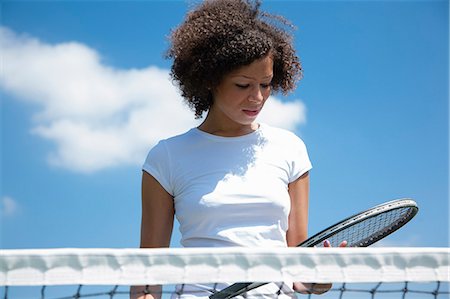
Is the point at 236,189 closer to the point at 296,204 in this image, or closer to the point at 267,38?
the point at 296,204

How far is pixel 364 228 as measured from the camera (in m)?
2.49

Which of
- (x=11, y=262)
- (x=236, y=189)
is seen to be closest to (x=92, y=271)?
(x=11, y=262)

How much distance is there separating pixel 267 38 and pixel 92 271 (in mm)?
1074

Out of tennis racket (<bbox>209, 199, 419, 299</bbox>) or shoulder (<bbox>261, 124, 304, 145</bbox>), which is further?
shoulder (<bbox>261, 124, 304, 145</bbox>)

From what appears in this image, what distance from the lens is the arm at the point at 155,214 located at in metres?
2.30

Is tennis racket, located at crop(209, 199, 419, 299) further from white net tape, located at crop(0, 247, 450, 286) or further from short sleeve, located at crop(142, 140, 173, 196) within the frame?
short sleeve, located at crop(142, 140, 173, 196)

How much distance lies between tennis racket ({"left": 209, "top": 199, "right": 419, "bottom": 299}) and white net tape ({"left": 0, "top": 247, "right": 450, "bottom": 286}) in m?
0.10

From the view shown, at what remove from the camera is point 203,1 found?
271cm

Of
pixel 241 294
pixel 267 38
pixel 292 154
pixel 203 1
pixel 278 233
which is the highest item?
pixel 203 1

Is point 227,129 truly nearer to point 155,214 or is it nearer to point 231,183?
Result: point 231,183

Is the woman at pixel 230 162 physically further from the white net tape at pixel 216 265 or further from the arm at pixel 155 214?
the white net tape at pixel 216 265

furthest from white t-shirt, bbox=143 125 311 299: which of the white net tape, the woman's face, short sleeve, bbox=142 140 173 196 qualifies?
the white net tape

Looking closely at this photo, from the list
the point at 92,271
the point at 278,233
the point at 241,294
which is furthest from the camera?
the point at 278,233

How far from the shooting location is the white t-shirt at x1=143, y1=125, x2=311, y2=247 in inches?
86.7
